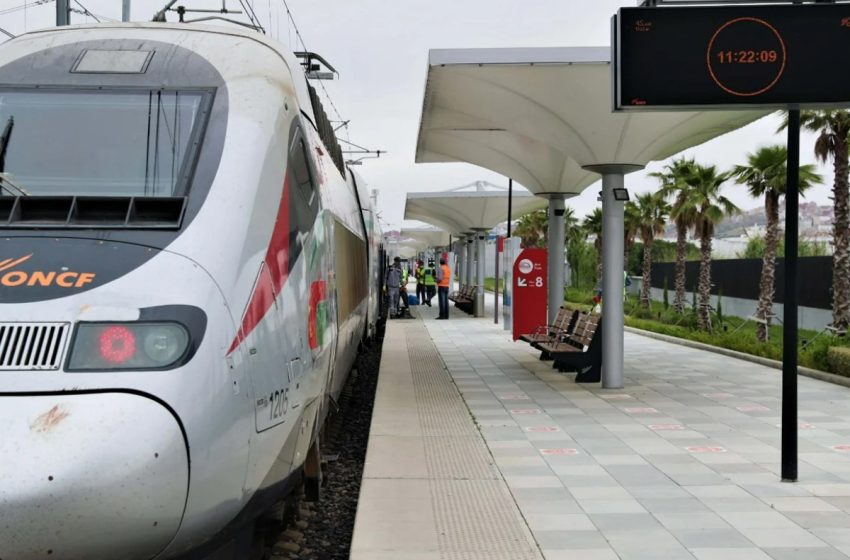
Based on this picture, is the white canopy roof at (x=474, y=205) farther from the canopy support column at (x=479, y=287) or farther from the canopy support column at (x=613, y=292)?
the canopy support column at (x=613, y=292)

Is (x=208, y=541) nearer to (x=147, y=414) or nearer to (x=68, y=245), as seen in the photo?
(x=147, y=414)

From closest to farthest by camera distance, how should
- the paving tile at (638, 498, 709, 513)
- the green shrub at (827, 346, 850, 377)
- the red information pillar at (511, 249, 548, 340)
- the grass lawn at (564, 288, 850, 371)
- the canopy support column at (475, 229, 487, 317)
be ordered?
the paving tile at (638, 498, 709, 513), the green shrub at (827, 346, 850, 377), the grass lawn at (564, 288, 850, 371), the red information pillar at (511, 249, 548, 340), the canopy support column at (475, 229, 487, 317)

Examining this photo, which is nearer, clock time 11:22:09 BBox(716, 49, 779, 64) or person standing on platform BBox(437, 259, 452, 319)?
clock time 11:22:09 BBox(716, 49, 779, 64)

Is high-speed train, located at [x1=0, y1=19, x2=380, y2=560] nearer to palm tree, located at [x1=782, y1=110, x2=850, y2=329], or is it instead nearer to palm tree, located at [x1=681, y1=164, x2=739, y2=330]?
palm tree, located at [x1=782, y1=110, x2=850, y2=329]

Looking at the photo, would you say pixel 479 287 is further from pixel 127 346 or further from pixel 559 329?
pixel 127 346

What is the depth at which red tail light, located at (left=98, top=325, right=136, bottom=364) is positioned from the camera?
3.43 meters

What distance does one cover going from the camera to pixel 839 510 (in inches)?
244

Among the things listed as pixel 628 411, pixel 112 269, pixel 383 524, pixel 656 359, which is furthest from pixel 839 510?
pixel 656 359

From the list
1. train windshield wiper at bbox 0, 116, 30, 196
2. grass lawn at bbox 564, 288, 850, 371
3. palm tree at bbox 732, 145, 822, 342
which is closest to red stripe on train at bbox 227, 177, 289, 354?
train windshield wiper at bbox 0, 116, 30, 196

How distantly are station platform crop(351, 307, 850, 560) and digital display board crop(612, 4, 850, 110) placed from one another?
281 centimetres

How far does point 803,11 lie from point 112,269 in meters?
5.38

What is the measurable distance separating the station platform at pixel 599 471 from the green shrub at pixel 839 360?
0.33m

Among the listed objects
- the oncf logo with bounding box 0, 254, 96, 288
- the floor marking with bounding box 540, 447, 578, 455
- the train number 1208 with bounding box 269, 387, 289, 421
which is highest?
the oncf logo with bounding box 0, 254, 96, 288

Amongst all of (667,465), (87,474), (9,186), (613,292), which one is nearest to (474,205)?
(613,292)
